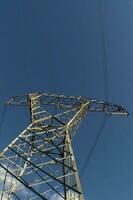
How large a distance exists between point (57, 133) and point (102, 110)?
11618 millimetres

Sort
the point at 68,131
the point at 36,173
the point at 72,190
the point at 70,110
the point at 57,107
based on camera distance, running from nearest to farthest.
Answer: the point at 72,190
the point at 36,173
the point at 68,131
the point at 70,110
the point at 57,107

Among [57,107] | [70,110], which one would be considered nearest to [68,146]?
[70,110]

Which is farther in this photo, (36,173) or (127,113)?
(127,113)

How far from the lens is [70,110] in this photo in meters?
30.9

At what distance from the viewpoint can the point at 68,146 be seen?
927 inches

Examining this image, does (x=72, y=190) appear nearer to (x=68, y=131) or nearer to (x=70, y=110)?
(x=68, y=131)

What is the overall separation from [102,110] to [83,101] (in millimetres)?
4411

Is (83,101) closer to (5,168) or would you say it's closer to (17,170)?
(17,170)

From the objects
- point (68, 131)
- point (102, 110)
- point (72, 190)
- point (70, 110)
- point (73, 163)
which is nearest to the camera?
point (72, 190)

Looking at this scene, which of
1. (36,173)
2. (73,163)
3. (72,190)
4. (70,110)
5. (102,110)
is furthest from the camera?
(102,110)

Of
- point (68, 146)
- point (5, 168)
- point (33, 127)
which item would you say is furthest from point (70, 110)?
point (5, 168)

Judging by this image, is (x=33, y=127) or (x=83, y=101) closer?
(x=33, y=127)

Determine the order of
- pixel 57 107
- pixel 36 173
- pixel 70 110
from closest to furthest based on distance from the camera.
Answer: pixel 36 173 < pixel 70 110 < pixel 57 107

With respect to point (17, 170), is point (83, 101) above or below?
above
